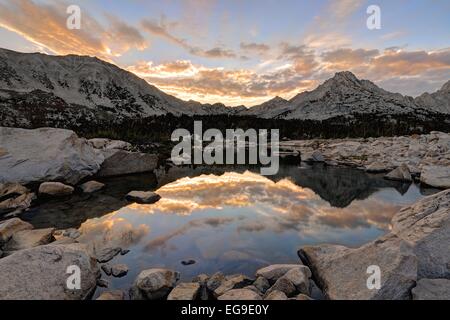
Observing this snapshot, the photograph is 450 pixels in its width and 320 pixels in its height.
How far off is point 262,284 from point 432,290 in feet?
11.7

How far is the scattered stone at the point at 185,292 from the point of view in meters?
6.79

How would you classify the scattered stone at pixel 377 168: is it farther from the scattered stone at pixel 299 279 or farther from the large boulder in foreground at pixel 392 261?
the scattered stone at pixel 299 279

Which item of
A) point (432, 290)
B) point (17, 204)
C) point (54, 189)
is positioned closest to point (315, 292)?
point (432, 290)

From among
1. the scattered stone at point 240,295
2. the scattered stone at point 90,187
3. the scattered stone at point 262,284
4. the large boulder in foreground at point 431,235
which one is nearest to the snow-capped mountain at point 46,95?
the scattered stone at point 90,187

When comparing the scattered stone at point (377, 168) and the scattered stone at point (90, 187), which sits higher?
the scattered stone at point (377, 168)

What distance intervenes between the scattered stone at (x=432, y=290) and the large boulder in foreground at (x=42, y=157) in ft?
59.3

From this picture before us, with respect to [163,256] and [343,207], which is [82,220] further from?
[343,207]

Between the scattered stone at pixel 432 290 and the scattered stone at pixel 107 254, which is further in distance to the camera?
the scattered stone at pixel 107 254

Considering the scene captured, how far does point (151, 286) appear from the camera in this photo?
7.22m

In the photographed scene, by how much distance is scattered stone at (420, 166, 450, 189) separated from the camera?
20.6 meters

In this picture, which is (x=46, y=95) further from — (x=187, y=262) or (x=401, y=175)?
(x=187, y=262)

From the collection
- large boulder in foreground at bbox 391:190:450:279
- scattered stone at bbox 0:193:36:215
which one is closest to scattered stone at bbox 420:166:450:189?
large boulder in foreground at bbox 391:190:450:279

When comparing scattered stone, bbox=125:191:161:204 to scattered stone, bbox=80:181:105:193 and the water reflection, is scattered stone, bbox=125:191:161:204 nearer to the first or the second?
the water reflection

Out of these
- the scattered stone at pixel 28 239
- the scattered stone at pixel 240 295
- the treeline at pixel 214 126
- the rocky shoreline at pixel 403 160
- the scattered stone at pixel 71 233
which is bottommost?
the scattered stone at pixel 71 233
